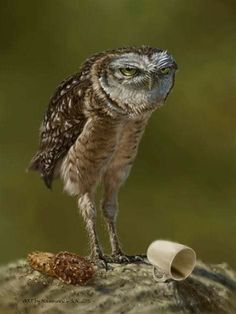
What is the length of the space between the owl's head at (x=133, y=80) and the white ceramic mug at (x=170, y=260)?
0.99 ft

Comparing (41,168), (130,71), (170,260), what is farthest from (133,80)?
(170,260)

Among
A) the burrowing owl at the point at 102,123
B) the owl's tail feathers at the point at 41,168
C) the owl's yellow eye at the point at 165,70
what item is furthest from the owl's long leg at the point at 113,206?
the owl's yellow eye at the point at 165,70

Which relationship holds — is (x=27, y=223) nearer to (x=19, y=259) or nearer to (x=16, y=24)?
(x=19, y=259)

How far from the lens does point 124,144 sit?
164 cm

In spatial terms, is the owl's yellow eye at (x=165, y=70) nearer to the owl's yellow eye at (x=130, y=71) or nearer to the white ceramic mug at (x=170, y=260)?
the owl's yellow eye at (x=130, y=71)

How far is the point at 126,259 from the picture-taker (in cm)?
166

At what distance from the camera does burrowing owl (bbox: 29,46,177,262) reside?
1586 mm

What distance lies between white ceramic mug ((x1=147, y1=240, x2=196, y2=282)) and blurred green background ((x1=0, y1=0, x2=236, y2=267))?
8 cm

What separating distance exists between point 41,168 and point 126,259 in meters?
0.28

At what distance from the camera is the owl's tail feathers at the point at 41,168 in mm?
1639

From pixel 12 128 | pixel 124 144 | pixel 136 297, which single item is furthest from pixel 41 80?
pixel 136 297

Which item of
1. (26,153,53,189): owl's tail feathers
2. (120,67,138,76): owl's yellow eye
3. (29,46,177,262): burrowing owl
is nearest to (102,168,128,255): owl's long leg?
(29,46,177,262): burrowing owl

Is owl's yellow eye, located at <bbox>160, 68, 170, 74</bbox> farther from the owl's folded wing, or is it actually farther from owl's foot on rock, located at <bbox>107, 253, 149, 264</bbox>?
owl's foot on rock, located at <bbox>107, 253, 149, 264</bbox>

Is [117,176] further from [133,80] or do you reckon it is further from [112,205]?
[133,80]
